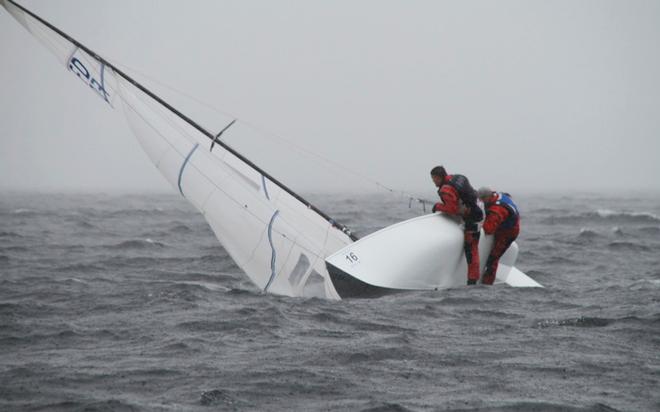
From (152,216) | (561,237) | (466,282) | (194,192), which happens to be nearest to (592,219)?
(561,237)

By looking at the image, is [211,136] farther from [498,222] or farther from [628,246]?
[628,246]

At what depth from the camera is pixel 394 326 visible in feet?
27.6

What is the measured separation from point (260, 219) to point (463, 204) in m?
2.85

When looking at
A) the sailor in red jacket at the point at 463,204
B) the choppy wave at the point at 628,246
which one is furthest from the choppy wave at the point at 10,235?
the choppy wave at the point at 628,246

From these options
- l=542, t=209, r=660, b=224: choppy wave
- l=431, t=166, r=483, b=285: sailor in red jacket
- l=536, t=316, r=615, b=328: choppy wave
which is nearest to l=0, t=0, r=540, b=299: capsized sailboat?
l=431, t=166, r=483, b=285: sailor in red jacket

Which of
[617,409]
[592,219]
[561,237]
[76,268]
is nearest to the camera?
[617,409]

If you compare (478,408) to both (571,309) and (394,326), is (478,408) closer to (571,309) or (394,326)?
(394,326)

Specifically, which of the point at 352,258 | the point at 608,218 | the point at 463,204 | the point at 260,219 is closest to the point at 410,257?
the point at 352,258

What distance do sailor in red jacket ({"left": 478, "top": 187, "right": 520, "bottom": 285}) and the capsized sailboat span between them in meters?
0.17

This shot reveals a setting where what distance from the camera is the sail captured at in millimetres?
10922

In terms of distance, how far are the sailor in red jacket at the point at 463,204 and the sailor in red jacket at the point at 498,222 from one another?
7.5 inches

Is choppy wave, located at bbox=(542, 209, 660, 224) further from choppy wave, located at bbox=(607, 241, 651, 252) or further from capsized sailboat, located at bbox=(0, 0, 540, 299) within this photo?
capsized sailboat, located at bbox=(0, 0, 540, 299)

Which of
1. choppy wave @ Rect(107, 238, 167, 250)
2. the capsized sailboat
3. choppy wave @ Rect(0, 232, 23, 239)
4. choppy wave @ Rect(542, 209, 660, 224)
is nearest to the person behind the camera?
the capsized sailboat

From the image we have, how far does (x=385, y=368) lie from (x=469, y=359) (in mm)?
815
